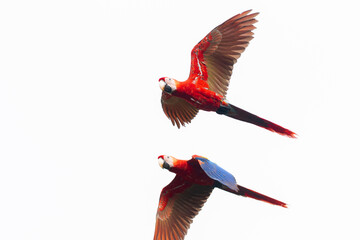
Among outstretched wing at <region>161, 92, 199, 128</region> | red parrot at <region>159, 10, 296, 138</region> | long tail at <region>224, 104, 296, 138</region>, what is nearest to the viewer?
long tail at <region>224, 104, 296, 138</region>

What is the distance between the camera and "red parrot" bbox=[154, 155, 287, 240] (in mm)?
9719

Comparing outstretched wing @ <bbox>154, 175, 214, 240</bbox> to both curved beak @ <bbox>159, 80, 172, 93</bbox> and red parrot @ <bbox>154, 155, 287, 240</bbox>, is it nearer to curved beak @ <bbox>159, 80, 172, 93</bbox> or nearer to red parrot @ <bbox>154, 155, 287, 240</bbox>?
red parrot @ <bbox>154, 155, 287, 240</bbox>

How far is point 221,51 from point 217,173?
6.84ft

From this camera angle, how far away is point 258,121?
9.66 meters

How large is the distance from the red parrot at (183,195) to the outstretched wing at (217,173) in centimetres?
33

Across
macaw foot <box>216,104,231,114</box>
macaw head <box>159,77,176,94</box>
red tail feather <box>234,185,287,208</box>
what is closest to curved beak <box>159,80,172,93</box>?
macaw head <box>159,77,176,94</box>

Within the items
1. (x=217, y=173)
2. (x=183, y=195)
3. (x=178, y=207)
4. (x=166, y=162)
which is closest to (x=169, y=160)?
(x=166, y=162)

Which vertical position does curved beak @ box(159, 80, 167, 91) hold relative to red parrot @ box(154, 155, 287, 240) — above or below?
above

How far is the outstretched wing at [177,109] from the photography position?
1020 cm

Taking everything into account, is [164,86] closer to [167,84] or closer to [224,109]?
[167,84]

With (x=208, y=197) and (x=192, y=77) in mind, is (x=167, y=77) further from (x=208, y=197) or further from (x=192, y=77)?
(x=208, y=197)

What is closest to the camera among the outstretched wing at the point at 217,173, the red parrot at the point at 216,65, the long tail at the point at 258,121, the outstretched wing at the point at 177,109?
the outstretched wing at the point at 217,173

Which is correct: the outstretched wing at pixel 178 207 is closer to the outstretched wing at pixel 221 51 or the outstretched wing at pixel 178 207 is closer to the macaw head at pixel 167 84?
the macaw head at pixel 167 84

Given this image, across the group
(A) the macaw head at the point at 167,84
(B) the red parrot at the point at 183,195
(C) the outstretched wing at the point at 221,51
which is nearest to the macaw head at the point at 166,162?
(B) the red parrot at the point at 183,195
